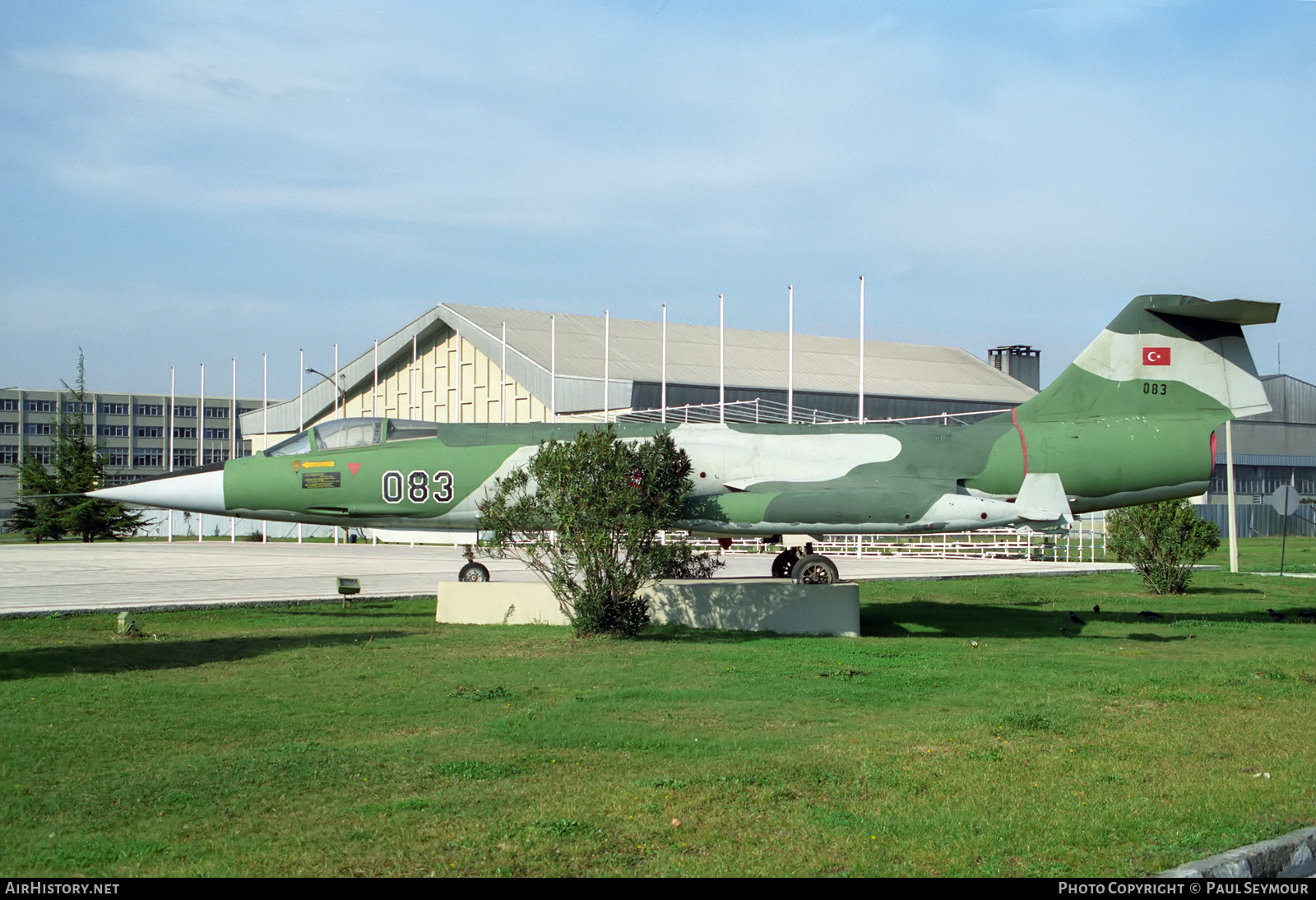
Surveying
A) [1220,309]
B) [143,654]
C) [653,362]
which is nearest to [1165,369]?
[1220,309]

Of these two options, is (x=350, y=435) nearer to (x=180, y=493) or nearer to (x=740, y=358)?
(x=180, y=493)

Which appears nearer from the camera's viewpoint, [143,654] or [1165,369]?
[143,654]

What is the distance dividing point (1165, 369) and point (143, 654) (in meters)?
15.7

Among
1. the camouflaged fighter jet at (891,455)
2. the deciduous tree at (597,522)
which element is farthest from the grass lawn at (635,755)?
the camouflaged fighter jet at (891,455)

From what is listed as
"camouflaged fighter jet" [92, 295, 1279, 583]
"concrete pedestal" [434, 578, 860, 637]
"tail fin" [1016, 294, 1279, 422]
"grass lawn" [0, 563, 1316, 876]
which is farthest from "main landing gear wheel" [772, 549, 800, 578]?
"tail fin" [1016, 294, 1279, 422]

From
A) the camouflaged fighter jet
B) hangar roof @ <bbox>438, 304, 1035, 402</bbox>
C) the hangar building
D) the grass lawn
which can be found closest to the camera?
the grass lawn

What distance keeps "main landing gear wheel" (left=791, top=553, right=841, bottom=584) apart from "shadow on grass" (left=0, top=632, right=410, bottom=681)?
259 inches

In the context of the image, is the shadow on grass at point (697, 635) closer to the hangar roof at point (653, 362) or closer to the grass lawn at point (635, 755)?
the grass lawn at point (635, 755)

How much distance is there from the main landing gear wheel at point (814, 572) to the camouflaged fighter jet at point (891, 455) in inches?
1.2

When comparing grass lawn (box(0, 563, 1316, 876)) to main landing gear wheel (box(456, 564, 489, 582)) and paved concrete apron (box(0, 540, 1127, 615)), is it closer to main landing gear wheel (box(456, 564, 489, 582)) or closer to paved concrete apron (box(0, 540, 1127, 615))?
main landing gear wheel (box(456, 564, 489, 582))

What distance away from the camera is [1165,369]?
17.9 m

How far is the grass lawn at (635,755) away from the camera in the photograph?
230 inches

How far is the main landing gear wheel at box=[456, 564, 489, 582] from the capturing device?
19.4m
